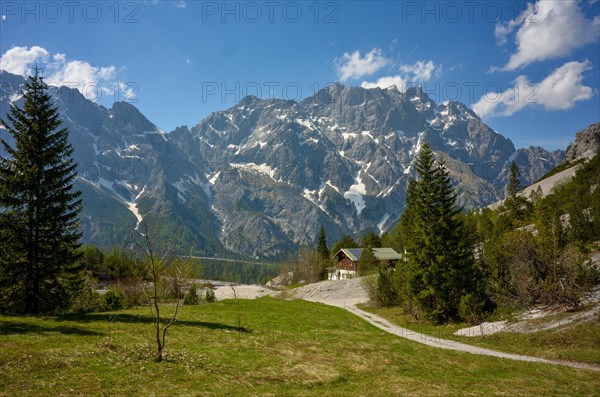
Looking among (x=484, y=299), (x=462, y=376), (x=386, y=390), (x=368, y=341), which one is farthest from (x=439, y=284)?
(x=386, y=390)

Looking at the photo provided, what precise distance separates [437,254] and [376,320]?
11677 millimetres

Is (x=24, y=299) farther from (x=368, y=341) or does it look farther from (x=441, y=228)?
(x=441, y=228)

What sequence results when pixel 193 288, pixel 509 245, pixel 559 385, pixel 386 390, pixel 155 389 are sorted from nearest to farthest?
pixel 155 389 < pixel 386 390 < pixel 559 385 < pixel 509 245 < pixel 193 288

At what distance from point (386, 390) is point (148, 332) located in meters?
15.0

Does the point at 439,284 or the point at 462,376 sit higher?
the point at 439,284

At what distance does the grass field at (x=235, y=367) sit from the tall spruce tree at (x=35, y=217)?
3738 millimetres

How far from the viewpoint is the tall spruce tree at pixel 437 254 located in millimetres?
38156

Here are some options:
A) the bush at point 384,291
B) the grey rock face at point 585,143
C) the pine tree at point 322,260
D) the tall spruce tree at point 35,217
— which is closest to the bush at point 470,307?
the bush at point 384,291

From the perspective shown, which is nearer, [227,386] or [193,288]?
[227,386]

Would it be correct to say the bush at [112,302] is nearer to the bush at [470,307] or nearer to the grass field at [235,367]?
the grass field at [235,367]

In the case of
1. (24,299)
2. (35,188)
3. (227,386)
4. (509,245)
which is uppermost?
(35,188)

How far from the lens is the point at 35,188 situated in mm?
27297

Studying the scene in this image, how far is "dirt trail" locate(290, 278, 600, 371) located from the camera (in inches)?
937

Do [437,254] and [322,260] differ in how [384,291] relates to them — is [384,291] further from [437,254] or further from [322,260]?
[322,260]
